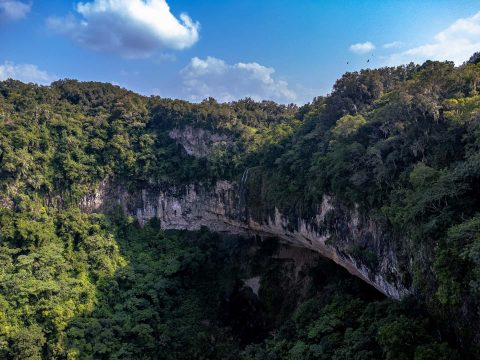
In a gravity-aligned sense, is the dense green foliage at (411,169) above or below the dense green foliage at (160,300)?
above

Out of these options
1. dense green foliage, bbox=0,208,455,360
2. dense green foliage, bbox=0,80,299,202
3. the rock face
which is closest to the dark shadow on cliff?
dense green foliage, bbox=0,208,455,360

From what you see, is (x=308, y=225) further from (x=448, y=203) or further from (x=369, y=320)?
(x=448, y=203)

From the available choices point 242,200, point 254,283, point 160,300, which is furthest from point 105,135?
point 254,283

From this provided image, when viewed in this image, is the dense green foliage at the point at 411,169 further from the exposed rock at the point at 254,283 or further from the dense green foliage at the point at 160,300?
the exposed rock at the point at 254,283

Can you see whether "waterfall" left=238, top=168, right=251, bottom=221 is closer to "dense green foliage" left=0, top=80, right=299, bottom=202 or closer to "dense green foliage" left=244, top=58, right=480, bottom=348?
"dense green foliage" left=0, top=80, right=299, bottom=202

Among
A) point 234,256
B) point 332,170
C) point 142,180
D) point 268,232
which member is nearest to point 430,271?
point 332,170

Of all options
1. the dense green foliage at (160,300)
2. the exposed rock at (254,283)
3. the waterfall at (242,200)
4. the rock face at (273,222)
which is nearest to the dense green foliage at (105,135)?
the waterfall at (242,200)

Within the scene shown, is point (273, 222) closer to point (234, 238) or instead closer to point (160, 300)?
point (234, 238)
